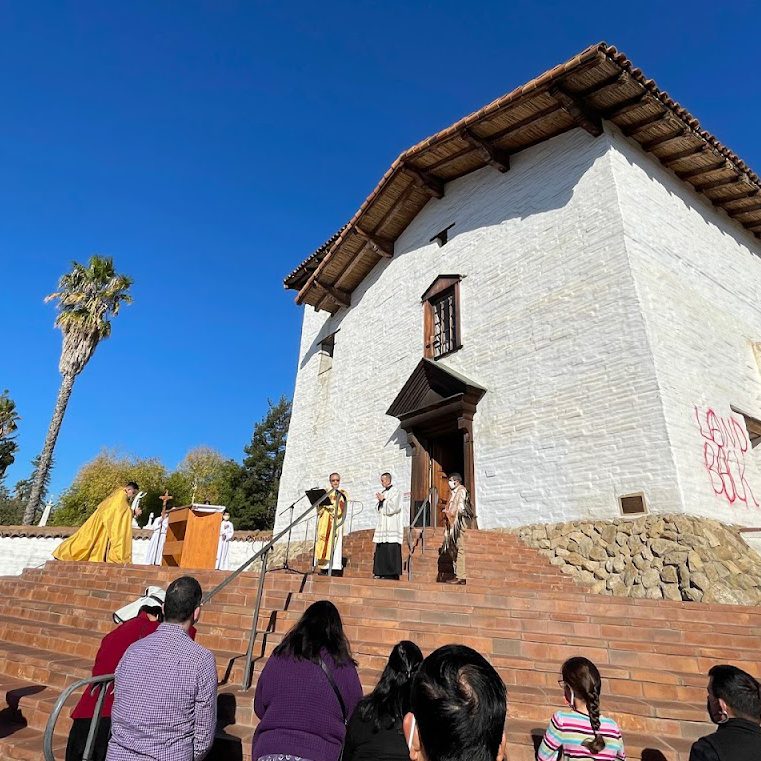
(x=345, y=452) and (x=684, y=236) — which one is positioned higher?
(x=684, y=236)

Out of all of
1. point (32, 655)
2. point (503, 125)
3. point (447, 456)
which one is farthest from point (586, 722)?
point (503, 125)

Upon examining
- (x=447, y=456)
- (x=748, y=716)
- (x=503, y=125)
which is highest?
(x=503, y=125)

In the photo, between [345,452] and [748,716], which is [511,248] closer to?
[345,452]

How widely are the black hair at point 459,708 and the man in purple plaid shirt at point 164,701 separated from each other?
1431 millimetres

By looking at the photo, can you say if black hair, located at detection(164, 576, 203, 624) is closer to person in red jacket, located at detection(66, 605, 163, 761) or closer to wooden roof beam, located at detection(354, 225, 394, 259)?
person in red jacket, located at detection(66, 605, 163, 761)

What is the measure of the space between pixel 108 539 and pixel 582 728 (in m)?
8.84

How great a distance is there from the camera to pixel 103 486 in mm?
27906

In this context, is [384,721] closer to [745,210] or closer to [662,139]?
[662,139]

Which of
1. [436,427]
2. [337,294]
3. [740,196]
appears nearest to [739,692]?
[436,427]

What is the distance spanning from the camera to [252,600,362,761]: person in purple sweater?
2076 millimetres

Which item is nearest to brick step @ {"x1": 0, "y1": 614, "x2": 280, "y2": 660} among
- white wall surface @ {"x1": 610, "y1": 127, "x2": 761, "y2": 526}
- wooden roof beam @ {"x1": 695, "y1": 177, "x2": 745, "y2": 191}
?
white wall surface @ {"x1": 610, "y1": 127, "x2": 761, "y2": 526}

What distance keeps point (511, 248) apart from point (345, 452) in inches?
266

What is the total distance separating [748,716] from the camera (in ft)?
7.32

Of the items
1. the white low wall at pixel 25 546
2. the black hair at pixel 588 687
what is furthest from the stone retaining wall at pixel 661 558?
the white low wall at pixel 25 546
